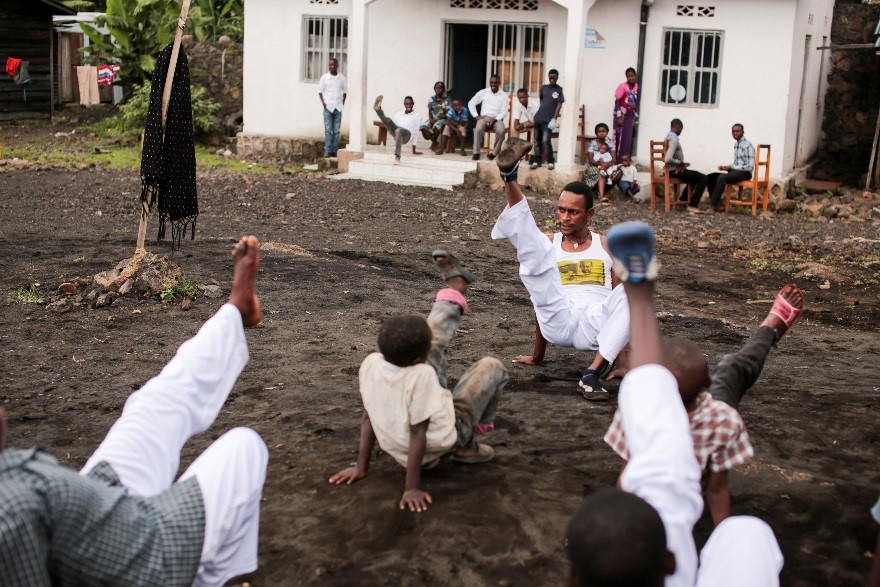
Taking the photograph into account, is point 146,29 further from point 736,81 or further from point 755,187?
point 755,187

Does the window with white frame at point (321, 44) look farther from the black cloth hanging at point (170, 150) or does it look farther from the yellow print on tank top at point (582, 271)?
the yellow print on tank top at point (582, 271)

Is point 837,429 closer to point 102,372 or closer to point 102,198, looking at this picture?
point 102,372

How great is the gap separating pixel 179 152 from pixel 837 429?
202 inches

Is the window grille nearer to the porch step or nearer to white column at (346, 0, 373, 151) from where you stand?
white column at (346, 0, 373, 151)

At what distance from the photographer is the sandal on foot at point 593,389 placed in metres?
5.45

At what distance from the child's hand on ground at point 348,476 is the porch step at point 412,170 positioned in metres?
12.2

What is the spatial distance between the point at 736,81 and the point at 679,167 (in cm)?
187

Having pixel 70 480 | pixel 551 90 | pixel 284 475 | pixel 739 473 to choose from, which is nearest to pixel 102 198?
pixel 551 90

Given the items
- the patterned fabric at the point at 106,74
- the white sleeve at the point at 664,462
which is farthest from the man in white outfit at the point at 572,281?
the patterned fabric at the point at 106,74

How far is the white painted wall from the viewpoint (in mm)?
15711

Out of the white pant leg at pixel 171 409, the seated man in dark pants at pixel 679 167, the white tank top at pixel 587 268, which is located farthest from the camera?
the seated man in dark pants at pixel 679 167

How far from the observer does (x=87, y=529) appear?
89.1 inches

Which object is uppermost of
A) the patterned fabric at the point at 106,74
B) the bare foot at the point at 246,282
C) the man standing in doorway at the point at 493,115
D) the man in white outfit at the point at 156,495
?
the patterned fabric at the point at 106,74

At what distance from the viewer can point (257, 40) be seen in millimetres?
19125
